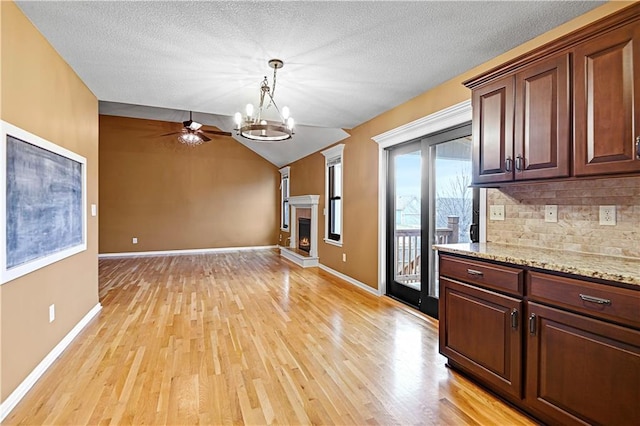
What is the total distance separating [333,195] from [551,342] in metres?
4.75

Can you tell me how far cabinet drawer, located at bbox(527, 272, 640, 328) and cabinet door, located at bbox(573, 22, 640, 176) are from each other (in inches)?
25.2

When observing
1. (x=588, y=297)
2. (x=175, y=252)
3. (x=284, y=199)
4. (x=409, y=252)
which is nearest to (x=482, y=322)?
(x=588, y=297)

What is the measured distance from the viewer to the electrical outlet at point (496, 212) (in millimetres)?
2730

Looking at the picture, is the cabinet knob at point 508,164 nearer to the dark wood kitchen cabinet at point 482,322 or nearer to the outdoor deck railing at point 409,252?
the dark wood kitchen cabinet at point 482,322

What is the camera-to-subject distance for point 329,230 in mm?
6316

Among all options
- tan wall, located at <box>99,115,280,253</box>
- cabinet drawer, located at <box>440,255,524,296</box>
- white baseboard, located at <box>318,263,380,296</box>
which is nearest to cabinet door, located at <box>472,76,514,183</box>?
cabinet drawer, located at <box>440,255,524,296</box>

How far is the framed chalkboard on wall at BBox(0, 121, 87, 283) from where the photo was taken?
1.96m

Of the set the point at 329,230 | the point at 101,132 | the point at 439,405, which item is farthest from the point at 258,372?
the point at 101,132

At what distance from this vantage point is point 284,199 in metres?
9.21

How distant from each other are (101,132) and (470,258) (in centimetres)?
843

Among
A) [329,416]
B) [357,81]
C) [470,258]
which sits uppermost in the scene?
[357,81]

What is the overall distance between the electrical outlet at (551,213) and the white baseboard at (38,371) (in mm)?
Result: 3704

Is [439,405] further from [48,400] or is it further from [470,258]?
[48,400]

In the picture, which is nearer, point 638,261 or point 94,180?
point 638,261
